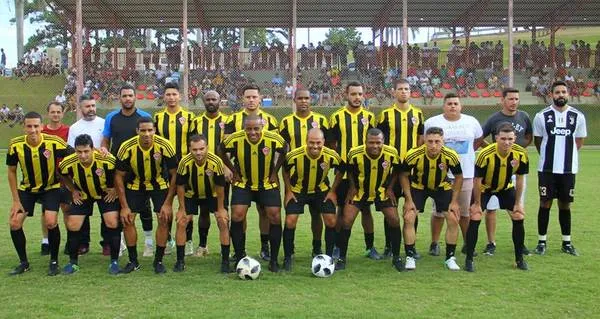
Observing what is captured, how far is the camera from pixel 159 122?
782cm

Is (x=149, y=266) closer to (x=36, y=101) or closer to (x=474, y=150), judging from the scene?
(x=474, y=150)

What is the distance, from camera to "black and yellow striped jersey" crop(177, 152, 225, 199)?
6.97m

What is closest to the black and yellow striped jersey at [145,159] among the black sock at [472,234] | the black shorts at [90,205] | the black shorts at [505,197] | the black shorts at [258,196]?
the black shorts at [90,205]

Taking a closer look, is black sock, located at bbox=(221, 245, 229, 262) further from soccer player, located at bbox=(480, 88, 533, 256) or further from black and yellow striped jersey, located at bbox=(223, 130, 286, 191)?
soccer player, located at bbox=(480, 88, 533, 256)

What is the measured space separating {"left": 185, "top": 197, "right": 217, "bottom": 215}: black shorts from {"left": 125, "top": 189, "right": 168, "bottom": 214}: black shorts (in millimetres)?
260

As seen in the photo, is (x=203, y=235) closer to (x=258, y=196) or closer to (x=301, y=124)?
(x=258, y=196)

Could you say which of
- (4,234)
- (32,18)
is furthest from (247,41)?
(4,234)

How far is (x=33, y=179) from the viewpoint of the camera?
714 cm

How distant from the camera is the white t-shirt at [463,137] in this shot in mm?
7633

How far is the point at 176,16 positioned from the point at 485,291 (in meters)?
25.7

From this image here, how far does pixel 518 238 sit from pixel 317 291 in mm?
2369

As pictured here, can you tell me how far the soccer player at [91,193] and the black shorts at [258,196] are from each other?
1.24 metres

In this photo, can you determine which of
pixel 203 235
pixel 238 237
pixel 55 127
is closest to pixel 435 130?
pixel 238 237

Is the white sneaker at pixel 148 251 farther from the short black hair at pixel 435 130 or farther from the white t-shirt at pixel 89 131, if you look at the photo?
the short black hair at pixel 435 130
